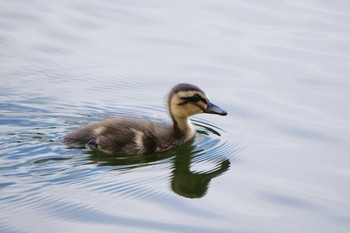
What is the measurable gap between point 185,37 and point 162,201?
12.5 feet

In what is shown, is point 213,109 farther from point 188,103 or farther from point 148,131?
point 148,131

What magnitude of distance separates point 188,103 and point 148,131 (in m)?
0.49

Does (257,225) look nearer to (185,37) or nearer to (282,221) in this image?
(282,221)

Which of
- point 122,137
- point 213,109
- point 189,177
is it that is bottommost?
point 189,177

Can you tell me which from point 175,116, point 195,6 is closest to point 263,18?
point 195,6

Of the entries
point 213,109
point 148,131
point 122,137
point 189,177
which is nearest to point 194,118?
point 213,109

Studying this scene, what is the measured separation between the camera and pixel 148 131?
6672mm

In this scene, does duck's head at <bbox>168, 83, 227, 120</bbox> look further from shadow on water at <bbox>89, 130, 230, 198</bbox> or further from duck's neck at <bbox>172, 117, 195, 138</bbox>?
shadow on water at <bbox>89, 130, 230, 198</bbox>

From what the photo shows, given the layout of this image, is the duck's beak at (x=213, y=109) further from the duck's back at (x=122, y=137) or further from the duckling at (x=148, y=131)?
the duck's back at (x=122, y=137)

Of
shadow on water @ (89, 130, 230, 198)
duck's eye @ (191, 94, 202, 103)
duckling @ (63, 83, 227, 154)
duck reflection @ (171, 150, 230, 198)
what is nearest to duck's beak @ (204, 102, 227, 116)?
duckling @ (63, 83, 227, 154)

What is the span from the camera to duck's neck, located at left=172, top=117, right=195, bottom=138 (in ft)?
22.8

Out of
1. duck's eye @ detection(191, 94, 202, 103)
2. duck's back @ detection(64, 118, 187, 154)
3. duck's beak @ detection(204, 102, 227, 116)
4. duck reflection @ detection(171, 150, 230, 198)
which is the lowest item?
duck reflection @ detection(171, 150, 230, 198)

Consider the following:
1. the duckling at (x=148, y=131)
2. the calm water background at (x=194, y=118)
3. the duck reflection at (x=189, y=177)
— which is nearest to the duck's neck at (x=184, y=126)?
the duckling at (x=148, y=131)

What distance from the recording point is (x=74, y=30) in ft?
30.4
